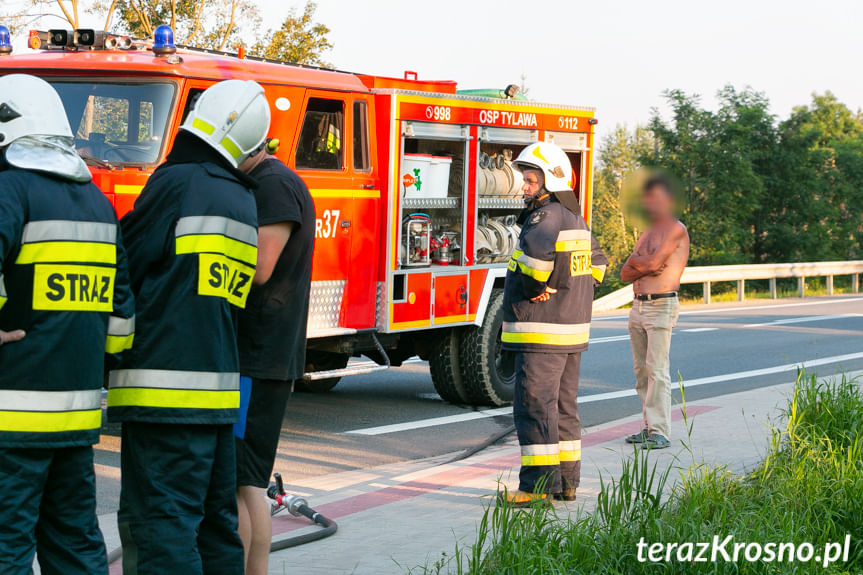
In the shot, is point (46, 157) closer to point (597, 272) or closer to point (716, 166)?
point (597, 272)

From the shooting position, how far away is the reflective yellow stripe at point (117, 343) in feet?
12.1

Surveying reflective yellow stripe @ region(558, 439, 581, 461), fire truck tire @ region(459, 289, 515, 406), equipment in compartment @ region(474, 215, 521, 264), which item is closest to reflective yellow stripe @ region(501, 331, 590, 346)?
reflective yellow stripe @ region(558, 439, 581, 461)

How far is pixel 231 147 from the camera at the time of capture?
156 inches

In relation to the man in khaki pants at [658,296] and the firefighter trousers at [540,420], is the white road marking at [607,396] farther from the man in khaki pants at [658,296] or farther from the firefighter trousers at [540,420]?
the firefighter trousers at [540,420]

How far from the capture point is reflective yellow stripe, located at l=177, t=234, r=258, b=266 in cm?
373

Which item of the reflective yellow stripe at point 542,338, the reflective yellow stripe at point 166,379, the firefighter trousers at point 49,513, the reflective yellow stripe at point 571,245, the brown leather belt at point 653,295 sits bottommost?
the firefighter trousers at point 49,513

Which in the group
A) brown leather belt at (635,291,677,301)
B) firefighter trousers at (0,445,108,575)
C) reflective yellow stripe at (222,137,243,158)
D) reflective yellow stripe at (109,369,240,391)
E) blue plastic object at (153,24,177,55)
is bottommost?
firefighter trousers at (0,445,108,575)

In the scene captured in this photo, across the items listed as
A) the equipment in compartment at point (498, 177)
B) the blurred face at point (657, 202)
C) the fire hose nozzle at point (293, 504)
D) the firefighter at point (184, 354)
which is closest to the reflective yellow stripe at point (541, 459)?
the fire hose nozzle at point (293, 504)

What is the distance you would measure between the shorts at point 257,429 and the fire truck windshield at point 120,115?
356cm

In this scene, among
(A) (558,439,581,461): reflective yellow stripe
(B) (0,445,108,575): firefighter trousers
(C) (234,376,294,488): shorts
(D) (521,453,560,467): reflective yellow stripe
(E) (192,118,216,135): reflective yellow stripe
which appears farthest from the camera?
(A) (558,439,581,461): reflective yellow stripe

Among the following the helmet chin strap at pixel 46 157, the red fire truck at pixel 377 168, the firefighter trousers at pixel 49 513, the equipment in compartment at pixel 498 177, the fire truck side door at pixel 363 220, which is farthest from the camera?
the equipment in compartment at pixel 498 177

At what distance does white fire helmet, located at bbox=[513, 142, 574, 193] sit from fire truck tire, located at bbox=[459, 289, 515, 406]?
12.6ft

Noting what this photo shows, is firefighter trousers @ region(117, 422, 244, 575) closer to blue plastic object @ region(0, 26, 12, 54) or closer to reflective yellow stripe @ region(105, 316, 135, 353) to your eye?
reflective yellow stripe @ region(105, 316, 135, 353)

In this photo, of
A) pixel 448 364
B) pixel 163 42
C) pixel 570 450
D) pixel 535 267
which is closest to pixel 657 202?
pixel 535 267
